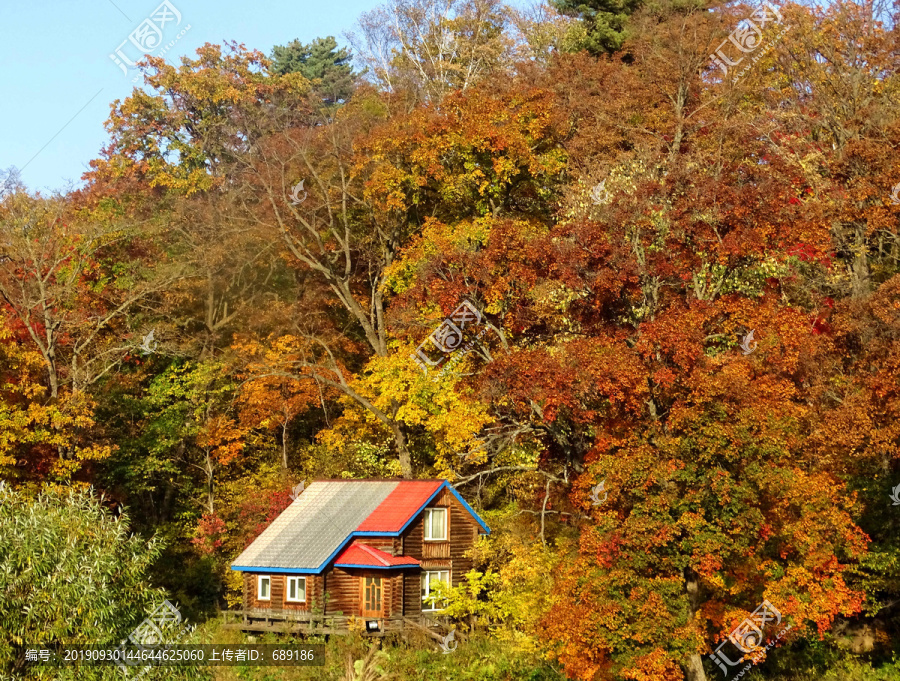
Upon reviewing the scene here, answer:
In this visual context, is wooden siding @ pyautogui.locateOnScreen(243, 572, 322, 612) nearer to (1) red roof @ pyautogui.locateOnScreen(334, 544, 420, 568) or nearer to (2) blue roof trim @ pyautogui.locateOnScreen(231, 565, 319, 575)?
(2) blue roof trim @ pyautogui.locateOnScreen(231, 565, 319, 575)

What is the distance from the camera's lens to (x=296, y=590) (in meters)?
39.5

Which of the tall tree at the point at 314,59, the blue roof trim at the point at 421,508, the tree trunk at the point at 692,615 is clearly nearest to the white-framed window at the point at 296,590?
the blue roof trim at the point at 421,508

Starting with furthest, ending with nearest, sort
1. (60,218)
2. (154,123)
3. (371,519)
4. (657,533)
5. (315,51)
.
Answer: (315,51) < (154,123) < (60,218) < (371,519) < (657,533)

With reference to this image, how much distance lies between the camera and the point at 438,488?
40062 mm

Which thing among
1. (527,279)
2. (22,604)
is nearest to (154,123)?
(527,279)

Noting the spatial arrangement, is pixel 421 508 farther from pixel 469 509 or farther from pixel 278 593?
pixel 278 593

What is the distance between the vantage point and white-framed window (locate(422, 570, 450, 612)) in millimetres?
39188

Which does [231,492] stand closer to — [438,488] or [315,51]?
[438,488]

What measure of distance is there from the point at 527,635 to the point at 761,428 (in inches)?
359

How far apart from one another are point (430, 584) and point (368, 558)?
271 cm

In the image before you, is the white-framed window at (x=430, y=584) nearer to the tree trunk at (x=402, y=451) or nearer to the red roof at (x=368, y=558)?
the red roof at (x=368, y=558)

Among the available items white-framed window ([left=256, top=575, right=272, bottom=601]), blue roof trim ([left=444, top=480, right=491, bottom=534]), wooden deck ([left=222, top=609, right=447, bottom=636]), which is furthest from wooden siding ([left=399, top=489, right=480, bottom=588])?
white-framed window ([left=256, top=575, right=272, bottom=601])

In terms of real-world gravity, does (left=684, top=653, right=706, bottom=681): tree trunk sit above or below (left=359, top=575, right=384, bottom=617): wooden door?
below

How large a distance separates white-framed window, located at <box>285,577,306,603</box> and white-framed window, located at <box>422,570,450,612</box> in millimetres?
4651
